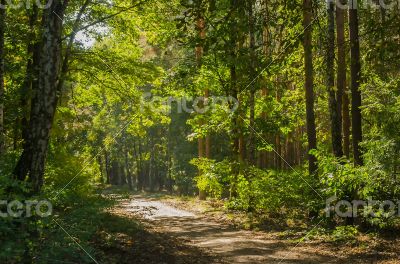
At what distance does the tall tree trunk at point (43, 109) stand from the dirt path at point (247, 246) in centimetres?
273

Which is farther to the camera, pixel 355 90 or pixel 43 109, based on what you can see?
pixel 355 90

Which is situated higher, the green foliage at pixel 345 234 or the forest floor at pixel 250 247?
the green foliage at pixel 345 234

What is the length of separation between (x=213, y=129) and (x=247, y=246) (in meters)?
7.14

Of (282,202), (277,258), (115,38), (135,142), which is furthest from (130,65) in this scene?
(135,142)

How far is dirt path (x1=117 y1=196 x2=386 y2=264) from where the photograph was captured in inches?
400

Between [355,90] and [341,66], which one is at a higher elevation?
[341,66]

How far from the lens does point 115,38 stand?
55.8 feet

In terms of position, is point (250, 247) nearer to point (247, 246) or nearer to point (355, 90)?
point (247, 246)

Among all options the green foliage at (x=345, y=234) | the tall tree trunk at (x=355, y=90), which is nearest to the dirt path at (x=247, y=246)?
the green foliage at (x=345, y=234)

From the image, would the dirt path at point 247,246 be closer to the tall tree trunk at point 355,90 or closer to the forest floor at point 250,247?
the forest floor at point 250,247

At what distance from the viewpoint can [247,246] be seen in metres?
11.7

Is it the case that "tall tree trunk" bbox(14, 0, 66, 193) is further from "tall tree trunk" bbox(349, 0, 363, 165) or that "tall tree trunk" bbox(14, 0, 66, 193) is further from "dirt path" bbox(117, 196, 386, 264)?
"tall tree trunk" bbox(349, 0, 363, 165)

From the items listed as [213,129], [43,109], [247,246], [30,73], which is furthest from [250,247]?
[30,73]

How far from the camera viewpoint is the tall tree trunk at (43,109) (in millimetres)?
8234
